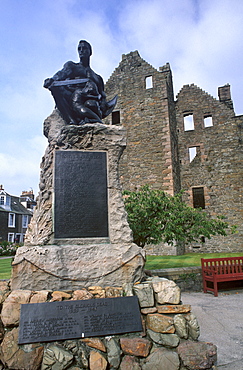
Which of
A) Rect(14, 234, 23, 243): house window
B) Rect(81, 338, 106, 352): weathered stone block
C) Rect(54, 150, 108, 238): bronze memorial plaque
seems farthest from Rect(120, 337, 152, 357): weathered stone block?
Rect(14, 234, 23, 243): house window

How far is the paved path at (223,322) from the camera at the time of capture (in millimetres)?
3912

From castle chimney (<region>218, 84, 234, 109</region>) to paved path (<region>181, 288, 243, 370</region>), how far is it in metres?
18.2

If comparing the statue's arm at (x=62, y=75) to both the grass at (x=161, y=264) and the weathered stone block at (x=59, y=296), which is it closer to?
the weathered stone block at (x=59, y=296)

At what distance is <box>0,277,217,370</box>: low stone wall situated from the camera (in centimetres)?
319

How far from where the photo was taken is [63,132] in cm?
458

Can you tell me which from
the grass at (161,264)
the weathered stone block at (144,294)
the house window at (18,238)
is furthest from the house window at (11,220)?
the weathered stone block at (144,294)

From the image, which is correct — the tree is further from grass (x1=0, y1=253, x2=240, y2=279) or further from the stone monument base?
the stone monument base

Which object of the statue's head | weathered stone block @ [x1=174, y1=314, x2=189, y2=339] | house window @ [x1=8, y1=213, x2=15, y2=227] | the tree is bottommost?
weathered stone block @ [x1=174, y1=314, x2=189, y2=339]

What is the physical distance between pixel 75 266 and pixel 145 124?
17.4 metres

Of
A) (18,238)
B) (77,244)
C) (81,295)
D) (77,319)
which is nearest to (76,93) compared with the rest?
(77,244)

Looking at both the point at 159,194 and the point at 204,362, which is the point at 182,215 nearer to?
the point at 159,194

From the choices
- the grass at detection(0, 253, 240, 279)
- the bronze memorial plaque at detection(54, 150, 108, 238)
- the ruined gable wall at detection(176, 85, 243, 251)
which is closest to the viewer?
the bronze memorial plaque at detection(54, 150, 108, 238)

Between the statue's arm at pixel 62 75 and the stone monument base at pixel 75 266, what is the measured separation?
287 cm

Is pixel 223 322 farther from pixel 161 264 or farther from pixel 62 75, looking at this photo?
pixel 161 264
